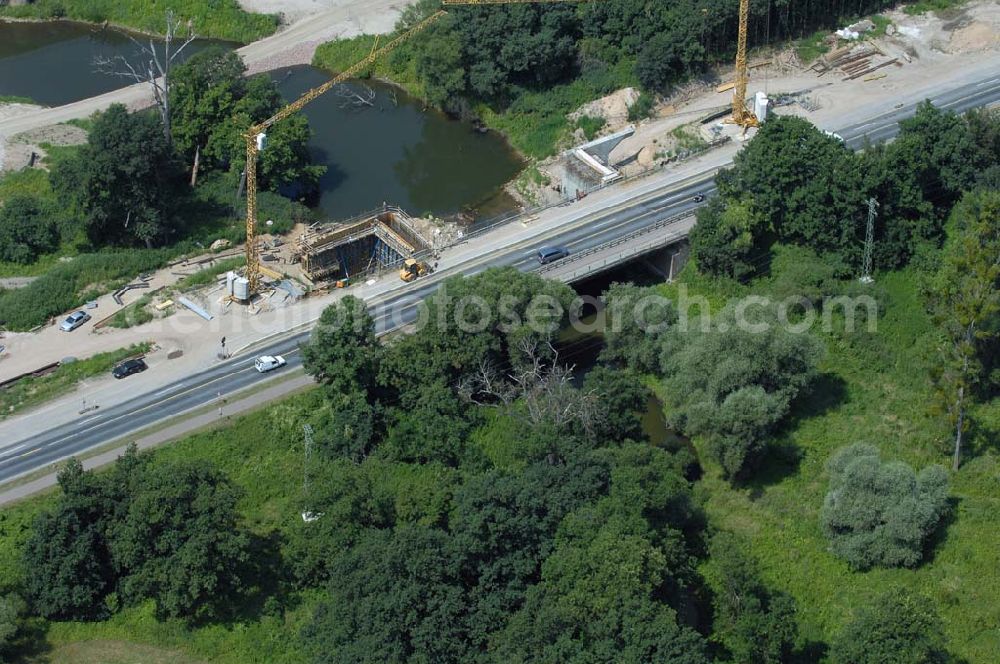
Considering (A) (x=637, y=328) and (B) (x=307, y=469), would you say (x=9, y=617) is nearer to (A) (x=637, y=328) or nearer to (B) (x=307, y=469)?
(B) (x=307, y=469)

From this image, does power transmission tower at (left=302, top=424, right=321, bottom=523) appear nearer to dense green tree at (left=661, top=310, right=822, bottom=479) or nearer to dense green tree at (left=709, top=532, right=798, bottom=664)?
dense green tree at (left=661, top=310, right=822, bottom=479)

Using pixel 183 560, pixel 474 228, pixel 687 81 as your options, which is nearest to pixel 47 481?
pixel 183 560

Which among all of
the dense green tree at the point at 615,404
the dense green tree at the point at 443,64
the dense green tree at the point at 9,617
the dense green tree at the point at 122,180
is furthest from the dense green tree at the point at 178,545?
the dense green tree at the point at 443,64

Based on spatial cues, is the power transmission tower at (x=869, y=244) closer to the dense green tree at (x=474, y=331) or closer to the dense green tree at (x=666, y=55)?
the dense green tree at (x=474, y=331)

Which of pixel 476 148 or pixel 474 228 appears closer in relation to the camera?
pixel 474 228

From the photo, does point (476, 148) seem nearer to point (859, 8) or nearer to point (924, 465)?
point (859, 8)

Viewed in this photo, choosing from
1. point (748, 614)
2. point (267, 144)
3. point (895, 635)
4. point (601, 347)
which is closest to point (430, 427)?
point (601, 347)
